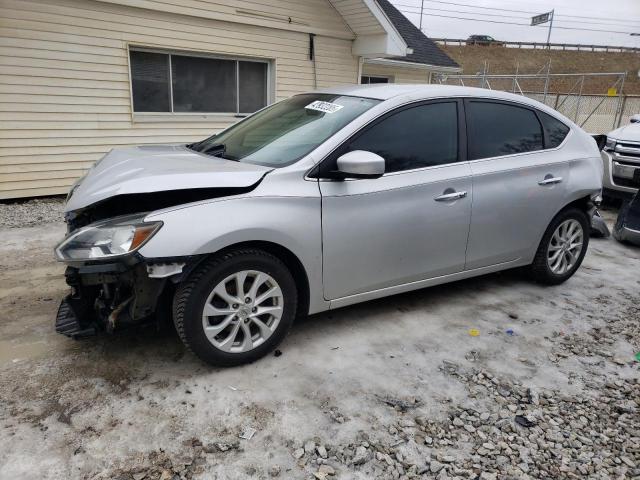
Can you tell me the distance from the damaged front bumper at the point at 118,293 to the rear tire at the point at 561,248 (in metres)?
3.16

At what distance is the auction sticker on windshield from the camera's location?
12.0 feet

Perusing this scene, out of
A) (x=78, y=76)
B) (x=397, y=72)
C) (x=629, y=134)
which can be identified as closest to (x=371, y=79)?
(x=397, y=72)

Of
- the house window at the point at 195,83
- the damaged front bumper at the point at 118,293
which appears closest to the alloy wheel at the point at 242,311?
the damaged front bumper at the point at 118,293

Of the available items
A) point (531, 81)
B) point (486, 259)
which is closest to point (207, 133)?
point (486, 259)

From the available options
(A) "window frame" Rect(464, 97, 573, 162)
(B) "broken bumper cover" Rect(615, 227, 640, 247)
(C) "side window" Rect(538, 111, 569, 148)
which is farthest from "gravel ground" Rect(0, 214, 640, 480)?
(B) "broken bumper cover" Rect(615, 227, 640, 247)

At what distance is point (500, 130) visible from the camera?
13.3 feet

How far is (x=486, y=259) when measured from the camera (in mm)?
4070

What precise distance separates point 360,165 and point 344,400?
54.3 inches

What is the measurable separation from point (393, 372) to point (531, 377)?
2.88ft

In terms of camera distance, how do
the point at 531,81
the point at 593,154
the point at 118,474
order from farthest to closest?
1. the point at 531,81
2. the point at 593,154
3. the point at 118,474

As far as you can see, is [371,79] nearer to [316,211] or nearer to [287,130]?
[287,130]

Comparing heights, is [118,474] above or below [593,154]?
below

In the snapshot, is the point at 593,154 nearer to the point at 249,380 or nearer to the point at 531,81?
the point at 249,380

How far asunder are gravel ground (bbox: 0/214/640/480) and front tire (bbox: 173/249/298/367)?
0.16 metres
